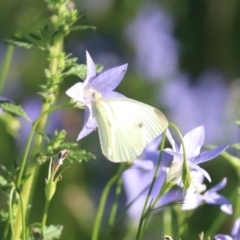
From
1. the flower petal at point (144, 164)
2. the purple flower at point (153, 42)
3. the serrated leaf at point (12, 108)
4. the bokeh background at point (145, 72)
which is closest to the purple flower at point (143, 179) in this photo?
the flower petal at point (144, 164)

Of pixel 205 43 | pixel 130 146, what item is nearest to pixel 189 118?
pixel 205 43

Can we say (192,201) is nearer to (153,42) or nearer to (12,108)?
(12,108)

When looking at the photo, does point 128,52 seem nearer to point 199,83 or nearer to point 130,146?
point 199,83

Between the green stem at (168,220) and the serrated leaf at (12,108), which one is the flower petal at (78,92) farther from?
the green stem at (168,220)

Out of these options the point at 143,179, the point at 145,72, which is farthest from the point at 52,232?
the point at 145,72

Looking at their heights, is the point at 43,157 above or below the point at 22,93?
above
